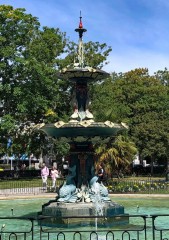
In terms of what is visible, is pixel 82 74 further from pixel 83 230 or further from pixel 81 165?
pixel 83 230

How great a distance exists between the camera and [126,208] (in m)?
21.1

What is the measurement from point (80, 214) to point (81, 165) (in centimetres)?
200

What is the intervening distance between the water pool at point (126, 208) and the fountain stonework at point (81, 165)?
85 cm

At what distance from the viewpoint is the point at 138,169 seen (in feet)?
228

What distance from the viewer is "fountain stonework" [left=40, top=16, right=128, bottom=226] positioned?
1586 cm

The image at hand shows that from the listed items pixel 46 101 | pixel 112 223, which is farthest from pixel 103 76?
pixel 46 101

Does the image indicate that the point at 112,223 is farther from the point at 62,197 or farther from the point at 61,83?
the point at 61,83

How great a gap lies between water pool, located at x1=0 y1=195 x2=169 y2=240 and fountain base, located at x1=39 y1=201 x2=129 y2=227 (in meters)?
0.50

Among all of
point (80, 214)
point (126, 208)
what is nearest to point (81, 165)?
point (80, 214)

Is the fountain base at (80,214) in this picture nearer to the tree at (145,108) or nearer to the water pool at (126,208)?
the water pool at (126,208)

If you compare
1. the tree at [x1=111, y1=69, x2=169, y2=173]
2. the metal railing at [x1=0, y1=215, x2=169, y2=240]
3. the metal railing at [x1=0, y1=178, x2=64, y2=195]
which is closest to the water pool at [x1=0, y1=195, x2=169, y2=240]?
the metal railing at [x1=0, y1=215, x2=169, y2=240]

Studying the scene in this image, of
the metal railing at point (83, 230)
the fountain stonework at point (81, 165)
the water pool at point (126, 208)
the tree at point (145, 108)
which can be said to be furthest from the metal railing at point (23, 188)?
the tree at point (145, 108)

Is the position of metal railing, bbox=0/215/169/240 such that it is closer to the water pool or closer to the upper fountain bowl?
the water pool

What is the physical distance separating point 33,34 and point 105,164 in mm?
15905
